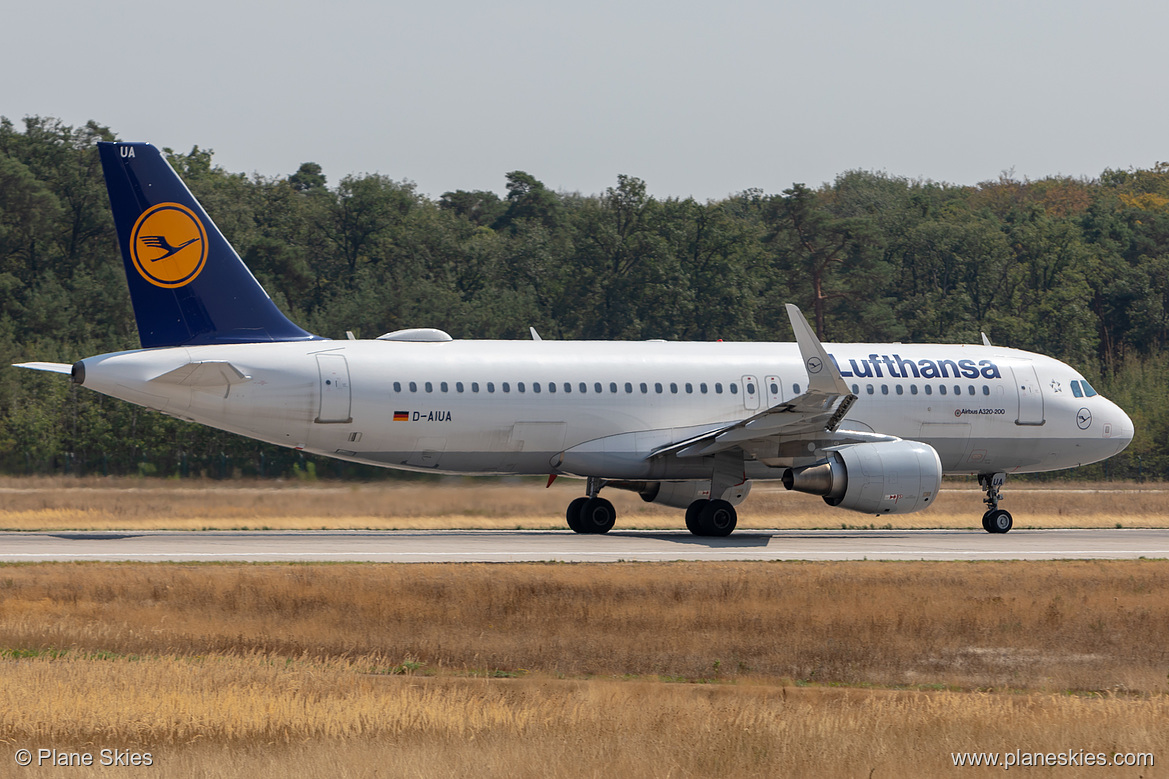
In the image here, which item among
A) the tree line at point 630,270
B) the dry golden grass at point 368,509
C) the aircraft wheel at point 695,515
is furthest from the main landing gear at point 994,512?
the tree line at point 630,270

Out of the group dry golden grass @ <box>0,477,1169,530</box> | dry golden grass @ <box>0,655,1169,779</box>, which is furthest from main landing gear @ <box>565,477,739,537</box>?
dry golden grass @ <box>0,655,1169,779</box>

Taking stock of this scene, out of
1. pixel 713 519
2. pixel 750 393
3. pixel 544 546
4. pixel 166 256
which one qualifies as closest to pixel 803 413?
pixel 713 519

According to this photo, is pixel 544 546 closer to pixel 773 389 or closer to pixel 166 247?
pixel 773 389

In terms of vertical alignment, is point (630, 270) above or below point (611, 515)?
above

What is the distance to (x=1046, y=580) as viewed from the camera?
67.7 ft

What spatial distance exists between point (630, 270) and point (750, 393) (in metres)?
43.1

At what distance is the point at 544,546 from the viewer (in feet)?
83.8

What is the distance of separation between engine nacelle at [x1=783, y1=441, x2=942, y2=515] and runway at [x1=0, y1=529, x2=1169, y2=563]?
2.95 ft

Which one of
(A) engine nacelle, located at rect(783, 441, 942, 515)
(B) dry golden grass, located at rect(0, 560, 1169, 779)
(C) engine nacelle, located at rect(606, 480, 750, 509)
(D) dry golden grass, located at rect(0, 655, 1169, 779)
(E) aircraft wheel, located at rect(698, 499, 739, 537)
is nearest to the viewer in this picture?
(D) dry golden grass, located at rect(0, 655, 1169, 779)

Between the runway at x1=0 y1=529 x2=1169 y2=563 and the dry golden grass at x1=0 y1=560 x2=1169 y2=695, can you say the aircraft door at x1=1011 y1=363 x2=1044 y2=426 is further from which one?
the dry golden grass at x1=0 y1=560 x2=1169 y2=695

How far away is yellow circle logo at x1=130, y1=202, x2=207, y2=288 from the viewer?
2581 centimetres

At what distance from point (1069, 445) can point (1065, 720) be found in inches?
864

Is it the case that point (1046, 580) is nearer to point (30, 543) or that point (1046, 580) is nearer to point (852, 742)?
point (852, 742)

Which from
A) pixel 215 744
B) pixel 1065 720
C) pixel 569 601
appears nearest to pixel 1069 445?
pixel 569 601
